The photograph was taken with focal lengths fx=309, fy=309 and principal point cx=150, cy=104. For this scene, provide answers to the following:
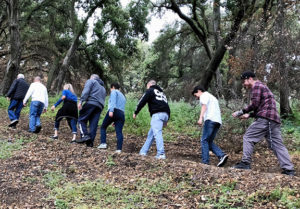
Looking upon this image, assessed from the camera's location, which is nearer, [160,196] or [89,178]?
[160,196]

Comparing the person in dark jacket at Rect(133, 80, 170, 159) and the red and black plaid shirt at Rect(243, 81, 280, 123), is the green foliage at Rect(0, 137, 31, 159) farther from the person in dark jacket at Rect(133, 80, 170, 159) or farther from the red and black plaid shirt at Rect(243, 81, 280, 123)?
the red and black plaid shirt at Rect(243, 81, 280, 123)

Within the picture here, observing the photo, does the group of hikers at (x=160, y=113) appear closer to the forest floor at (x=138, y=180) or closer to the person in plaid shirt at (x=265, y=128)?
the person in plaid shirt at (x=265, y=128)

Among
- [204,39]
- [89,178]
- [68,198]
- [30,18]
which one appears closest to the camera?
[68,198]

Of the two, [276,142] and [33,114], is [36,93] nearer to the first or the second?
[33,114]

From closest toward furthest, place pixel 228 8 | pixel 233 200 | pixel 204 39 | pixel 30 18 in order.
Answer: pixel 233 200 → pixel 228 8 → pixel 204 39 → pixel 30 18

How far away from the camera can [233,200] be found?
13.8ft

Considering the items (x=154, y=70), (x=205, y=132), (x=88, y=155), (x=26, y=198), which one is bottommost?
(x=26, y=198)

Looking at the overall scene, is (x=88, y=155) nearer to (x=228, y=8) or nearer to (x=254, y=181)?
(x=254, y=181)

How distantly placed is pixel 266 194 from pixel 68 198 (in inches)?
111

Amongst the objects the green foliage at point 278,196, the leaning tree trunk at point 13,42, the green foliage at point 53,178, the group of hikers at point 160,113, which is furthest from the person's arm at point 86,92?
the leaning tree trunk at point 13,42

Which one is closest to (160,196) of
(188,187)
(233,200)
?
(188,187)

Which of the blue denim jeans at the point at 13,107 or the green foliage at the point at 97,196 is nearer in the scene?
the green foliage at the point at 97,196

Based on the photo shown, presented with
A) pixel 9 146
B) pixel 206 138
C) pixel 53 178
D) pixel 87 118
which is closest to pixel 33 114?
pixel 9 146

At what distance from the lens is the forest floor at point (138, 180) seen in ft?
14.1
